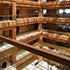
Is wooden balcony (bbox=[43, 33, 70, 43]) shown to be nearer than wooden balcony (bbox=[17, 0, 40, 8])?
No

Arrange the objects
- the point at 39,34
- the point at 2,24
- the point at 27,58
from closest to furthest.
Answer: the point at 2,24, the point at 27,58, the point at 39,34

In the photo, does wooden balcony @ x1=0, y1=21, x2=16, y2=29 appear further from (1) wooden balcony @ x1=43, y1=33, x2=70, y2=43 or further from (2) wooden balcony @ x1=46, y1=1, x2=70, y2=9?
(2) wooden balcony @ x1=46, y1=1, x2=70, y2=9

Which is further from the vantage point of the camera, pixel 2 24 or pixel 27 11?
pixel 27 11

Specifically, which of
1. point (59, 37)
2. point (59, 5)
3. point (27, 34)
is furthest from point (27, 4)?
point (59, 37)

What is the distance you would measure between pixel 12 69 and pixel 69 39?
688 cm

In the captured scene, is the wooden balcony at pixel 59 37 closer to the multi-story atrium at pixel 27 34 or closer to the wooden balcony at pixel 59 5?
the multi-story atrium at pixel 27 34

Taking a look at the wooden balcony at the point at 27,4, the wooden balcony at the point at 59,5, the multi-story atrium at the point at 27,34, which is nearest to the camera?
the multi-story atrium at the point at 27,34

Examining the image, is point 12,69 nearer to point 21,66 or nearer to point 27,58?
point 21,66

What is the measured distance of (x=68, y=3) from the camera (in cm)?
1262

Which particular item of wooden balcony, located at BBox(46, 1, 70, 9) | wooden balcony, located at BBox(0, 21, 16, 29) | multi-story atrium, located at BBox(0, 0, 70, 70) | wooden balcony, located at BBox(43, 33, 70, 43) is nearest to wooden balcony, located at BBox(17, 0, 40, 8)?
multi-story atrium, located at BBox(0, 0, 70, 70)

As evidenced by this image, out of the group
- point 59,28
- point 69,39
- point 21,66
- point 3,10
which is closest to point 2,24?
point 3,10

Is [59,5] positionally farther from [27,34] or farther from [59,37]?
[27,34]

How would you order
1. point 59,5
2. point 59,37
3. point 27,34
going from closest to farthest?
point 59,5
point 59,37
point 27,34

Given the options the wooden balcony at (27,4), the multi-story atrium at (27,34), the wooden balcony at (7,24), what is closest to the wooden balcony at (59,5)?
the multi-story atrium at (27,34)
